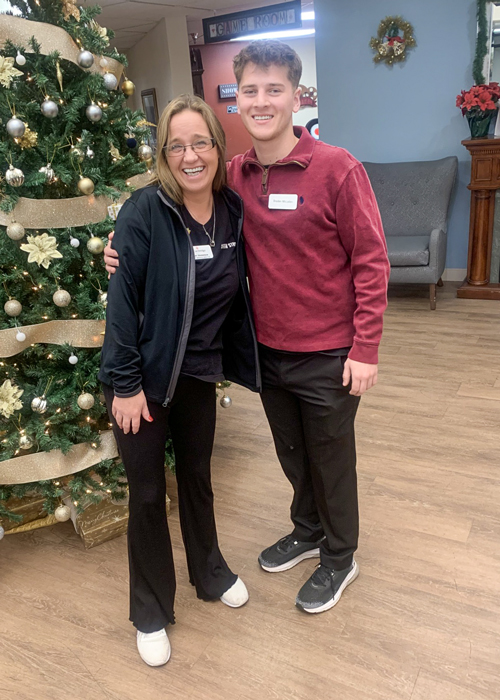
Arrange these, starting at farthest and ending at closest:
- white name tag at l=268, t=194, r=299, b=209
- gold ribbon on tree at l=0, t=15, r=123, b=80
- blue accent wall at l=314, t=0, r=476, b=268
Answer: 1. blue accent wall at l=314, t=0, r=476, b=268
2. gold ribbon on tree at l=0, t=15, r=123, b=80
3. white name tag at l=268, t=194, r=299, b=209

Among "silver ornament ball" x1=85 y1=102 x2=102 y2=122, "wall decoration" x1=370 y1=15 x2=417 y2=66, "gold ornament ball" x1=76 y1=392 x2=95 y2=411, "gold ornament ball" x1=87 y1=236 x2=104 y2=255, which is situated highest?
"wall decoration" x1=370 y1=15 x2=417 y2=66

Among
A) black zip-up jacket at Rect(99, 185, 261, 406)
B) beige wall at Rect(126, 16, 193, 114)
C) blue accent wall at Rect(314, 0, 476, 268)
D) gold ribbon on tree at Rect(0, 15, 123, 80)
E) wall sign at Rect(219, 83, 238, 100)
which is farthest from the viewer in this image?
wall sign at Rect(219, 83, 238, 100)

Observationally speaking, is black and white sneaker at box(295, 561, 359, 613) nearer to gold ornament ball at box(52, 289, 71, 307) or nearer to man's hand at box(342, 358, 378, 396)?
man's hand at box(342, 358, 378, 396)

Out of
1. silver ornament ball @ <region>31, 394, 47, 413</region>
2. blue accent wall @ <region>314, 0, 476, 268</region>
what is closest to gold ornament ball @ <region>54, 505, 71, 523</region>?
silver ornament ball @ <region>31, 394, 47, 413</region>

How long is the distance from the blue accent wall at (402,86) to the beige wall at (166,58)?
275 centimetres

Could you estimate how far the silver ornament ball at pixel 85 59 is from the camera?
67.5 inches

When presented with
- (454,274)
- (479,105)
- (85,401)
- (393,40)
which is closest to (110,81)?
(85,401)

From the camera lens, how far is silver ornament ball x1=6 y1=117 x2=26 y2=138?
1616 mm

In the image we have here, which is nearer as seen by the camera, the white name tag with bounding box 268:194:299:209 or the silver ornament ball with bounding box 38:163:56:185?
the white name tag with bounding box 268:194:299:209

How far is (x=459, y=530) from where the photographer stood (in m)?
2.06

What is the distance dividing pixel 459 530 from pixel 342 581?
0.53 m

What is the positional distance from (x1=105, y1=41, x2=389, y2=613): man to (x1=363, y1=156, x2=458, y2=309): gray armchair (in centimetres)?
294

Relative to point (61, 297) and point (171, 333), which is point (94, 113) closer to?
point (61, 297)

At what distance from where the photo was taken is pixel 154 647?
1616 millimetres
